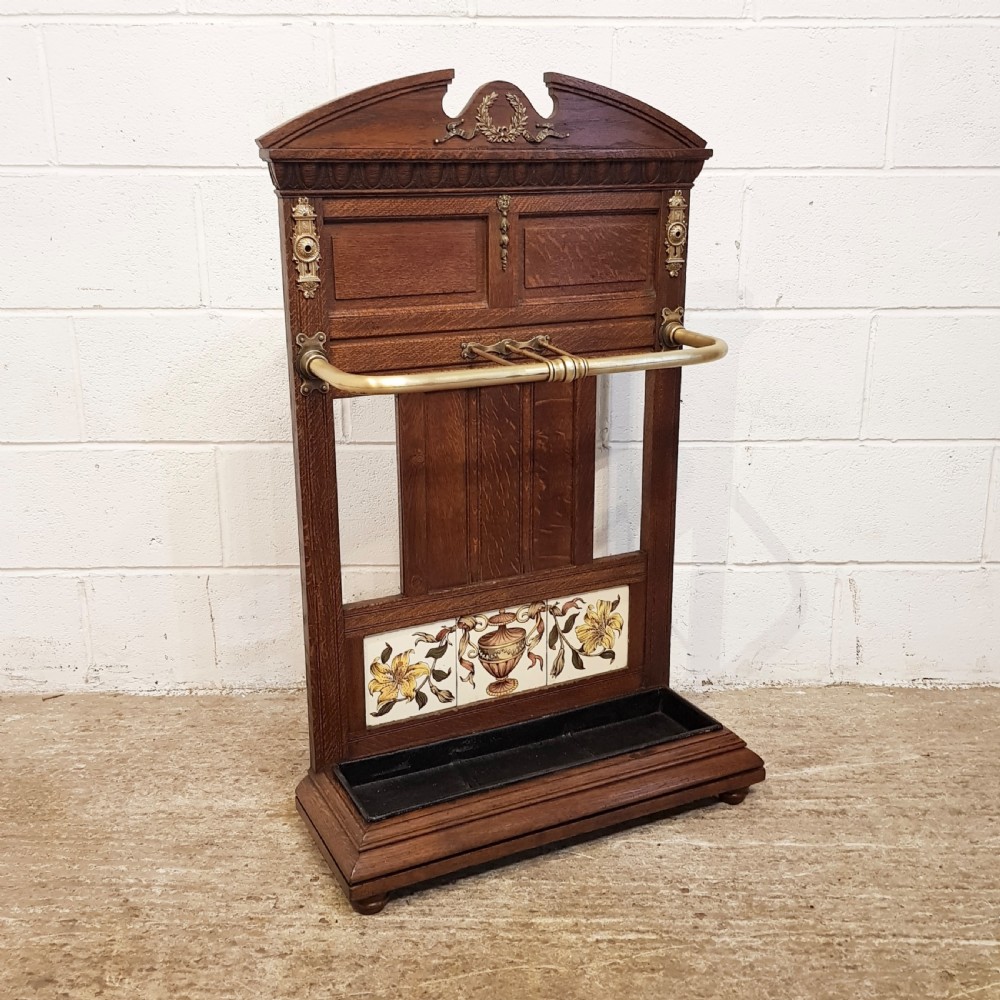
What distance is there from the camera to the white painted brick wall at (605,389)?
1.76m

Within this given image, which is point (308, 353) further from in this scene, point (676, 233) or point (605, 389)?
point (605, 389)

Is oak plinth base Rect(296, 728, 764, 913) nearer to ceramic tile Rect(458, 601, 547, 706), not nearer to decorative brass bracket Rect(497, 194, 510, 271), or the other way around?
ceramic tile Rect(458, 601, 547, 706)

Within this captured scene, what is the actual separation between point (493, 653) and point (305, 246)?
63 cm

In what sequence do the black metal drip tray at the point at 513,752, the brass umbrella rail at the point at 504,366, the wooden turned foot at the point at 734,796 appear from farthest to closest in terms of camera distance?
1. the wooden turned foot at the point at 734,796
2. the black metal drip tray at the point at 513,752
3. the brass umbrella rail at the point at 504,366

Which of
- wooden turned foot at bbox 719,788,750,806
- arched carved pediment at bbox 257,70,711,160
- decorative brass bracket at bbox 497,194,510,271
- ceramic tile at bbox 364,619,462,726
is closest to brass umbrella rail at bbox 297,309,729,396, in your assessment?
decorative brass bracket at bbox 497,194,510,271

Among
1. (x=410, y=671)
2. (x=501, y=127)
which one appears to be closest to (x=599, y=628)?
(x=410, y=671)

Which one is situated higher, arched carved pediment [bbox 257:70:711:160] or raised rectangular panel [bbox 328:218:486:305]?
arched carved pediment [bbox 257:70:711:160]

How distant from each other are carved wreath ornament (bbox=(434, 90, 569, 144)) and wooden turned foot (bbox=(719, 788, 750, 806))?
96cm

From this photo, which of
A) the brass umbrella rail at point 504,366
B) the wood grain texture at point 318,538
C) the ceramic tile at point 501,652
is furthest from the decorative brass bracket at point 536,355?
the ceramic tile at point 501,652

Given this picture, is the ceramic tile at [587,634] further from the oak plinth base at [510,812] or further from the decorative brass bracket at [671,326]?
the decorative brass bracket at [671,326]

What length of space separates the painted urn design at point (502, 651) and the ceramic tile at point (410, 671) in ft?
0.16

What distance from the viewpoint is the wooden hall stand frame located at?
1383 millimetres

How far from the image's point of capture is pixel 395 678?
1569 mm

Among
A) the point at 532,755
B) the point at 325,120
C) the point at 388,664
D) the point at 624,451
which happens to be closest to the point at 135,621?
the point at 388,664
